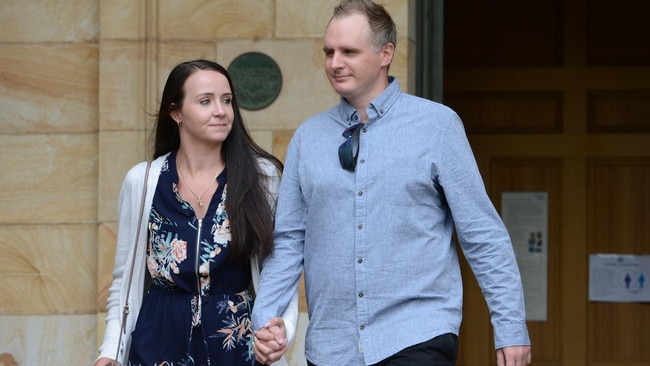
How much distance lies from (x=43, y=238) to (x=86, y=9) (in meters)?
1.17

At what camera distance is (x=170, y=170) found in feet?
16.1

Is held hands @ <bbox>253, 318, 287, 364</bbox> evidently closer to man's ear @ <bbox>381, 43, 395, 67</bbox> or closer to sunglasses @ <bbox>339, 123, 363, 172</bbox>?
sunglasses @ <bbox>339, 123, 363, 172</bbox>

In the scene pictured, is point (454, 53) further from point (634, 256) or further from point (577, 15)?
point (634, 256)

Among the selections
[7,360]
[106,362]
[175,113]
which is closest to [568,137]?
[7,360]

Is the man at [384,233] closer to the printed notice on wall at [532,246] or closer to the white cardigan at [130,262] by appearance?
the white cardigan at [130,262]

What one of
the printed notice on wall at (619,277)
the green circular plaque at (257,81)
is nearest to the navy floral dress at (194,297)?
the green circular plaque at (257,81)

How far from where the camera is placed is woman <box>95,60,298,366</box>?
15.3 ft

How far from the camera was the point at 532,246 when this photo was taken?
9.02 m

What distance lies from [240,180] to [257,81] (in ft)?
7.20

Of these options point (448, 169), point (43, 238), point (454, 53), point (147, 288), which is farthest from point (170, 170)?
point (454, 53)

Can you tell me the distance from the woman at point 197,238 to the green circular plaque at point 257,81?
6.47 ft

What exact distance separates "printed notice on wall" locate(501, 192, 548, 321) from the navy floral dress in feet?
14.7

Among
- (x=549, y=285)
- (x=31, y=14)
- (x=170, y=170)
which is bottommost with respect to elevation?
A: (x=549, y=285)

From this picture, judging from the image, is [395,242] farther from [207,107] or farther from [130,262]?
[130,262]
